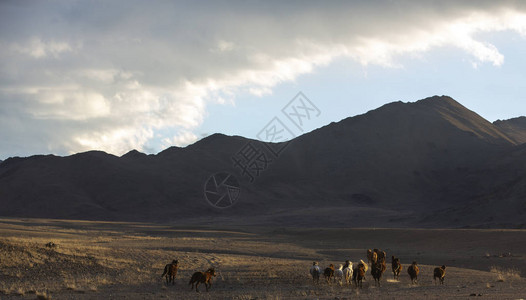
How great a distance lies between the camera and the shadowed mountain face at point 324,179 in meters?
105

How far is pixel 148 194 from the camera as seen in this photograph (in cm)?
12775

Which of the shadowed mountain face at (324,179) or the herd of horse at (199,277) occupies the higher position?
the shadowed mountain face at (324,179)

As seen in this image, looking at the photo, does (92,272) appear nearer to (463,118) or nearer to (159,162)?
(159,162)

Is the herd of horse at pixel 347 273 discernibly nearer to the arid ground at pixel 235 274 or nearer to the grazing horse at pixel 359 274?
the grazing horse at pixel 359 274

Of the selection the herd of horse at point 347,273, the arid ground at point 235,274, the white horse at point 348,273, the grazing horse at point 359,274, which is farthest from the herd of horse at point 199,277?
the grazing horse at point 359,274

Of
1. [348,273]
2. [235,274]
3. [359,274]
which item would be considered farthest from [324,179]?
[359,274]

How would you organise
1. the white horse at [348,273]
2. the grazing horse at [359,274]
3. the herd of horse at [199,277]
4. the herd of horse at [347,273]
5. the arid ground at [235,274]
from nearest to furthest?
the arid ground at [235,274] → the herd of horse at [199,277] → the herd of horse at [347,273] → the grazing horse at [359,274] → the white horse at [348,273]

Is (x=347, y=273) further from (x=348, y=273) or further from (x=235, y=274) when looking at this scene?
(x=235, y=274)

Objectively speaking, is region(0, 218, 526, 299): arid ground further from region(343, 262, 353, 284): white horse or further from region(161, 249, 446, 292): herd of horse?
region(343, 262, 353, 284): white horse

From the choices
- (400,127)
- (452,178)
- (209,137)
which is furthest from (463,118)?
(209,137)

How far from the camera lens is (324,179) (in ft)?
Answer: 488

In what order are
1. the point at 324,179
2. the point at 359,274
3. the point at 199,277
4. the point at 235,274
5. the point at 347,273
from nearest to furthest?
the point at 199,277, the point at 359,274, the point at 347,273, the point at 235,274, the point at 324,179

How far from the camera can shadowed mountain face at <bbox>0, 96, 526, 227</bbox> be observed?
105m

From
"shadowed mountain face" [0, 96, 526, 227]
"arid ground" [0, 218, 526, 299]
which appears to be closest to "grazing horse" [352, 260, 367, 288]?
"arid ground" [0, 218, 526, 299]
